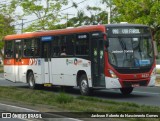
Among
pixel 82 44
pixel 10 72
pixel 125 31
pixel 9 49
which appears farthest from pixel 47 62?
pixel 125 31

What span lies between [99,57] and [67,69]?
2.81 m

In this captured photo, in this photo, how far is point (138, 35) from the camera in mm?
19531

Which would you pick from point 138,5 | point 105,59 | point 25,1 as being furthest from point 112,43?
point 25,1

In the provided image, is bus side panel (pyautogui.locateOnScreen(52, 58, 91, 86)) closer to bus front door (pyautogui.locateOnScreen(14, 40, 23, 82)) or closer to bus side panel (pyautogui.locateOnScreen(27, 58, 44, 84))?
bus side panel (pyautogui.locateOnScreen(27, 58, 44, 84))

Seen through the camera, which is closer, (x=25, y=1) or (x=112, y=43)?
(x=112, y=43)

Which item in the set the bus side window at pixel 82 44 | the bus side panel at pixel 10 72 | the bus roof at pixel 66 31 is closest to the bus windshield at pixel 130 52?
the bus roof at pixel 66 31

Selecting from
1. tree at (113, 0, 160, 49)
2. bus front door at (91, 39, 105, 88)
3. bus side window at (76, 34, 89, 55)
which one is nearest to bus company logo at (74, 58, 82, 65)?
bus side window at (76, 34, 89, 55)

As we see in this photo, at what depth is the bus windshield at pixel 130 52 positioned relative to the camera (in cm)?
1889

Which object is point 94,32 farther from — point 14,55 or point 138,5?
point 138,5

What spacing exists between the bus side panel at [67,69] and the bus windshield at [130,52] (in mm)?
1495

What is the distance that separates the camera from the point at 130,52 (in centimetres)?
1902

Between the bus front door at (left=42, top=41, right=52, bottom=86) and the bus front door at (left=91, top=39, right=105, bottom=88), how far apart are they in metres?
4.19

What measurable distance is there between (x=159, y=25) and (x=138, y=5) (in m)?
2.19

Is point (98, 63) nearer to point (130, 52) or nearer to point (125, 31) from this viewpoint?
point (130, 52)
